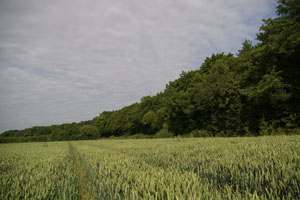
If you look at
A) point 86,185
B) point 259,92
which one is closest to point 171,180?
point 86,185

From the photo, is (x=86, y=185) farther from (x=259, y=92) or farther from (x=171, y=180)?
(x=259, y=92)

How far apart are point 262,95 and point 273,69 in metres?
2.57

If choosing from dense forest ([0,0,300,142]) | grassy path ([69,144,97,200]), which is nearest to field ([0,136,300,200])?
grassy path ([69,144,97,200])

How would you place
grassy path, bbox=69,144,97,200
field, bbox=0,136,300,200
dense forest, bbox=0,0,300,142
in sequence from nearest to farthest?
1. field, bbox=0,136,300,200
2. grassy path, bbox=69,144,97,200
3. dense forest, bbox=0,0,300,142

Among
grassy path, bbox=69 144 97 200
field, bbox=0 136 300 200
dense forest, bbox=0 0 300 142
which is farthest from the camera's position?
dense forest, bbox=0 0 300 142

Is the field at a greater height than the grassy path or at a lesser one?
greater

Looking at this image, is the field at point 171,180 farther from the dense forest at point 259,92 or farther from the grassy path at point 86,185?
the dense forest at point 259,92

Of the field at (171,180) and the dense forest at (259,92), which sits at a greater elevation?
the dense forest at (259,92)

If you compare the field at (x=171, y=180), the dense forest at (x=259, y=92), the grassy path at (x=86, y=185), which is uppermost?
the dense forest at (x=259, y=92)

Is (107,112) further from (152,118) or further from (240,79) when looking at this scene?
(240,79)

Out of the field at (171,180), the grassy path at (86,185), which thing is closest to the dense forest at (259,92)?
the field at (171,180)

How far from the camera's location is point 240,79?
61.6ft

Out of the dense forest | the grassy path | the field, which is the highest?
the dense forest

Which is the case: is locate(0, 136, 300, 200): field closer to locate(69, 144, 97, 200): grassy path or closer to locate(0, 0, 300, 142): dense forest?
locate(69, 144, 97, 200): grassy path
